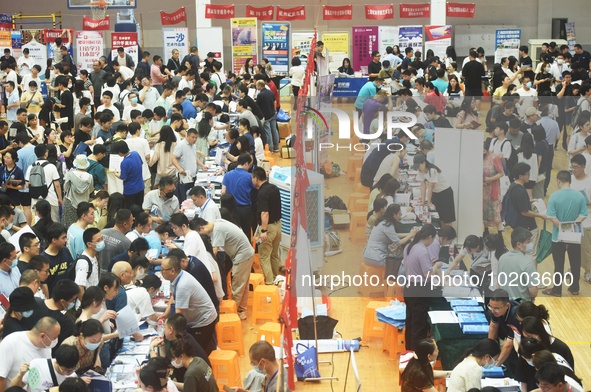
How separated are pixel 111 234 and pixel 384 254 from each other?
2916mm

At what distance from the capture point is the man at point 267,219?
973cm

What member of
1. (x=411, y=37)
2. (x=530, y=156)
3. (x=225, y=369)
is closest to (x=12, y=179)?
(x=225, y=369)

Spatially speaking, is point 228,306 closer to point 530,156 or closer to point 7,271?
point 7,271

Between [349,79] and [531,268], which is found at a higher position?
[349,79]

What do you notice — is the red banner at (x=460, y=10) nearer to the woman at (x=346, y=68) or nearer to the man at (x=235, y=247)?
the woman at (x=346, y=68)

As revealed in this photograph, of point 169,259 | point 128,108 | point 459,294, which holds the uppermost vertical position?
point 128,108

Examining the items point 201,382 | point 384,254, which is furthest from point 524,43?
point 201,382

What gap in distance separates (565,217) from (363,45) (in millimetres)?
14979

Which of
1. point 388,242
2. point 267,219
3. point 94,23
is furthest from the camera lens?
point 94,23

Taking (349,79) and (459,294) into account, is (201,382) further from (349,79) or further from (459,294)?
(349,79)

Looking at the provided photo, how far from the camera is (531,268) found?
834 cm

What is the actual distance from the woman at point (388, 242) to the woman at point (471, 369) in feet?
8.23

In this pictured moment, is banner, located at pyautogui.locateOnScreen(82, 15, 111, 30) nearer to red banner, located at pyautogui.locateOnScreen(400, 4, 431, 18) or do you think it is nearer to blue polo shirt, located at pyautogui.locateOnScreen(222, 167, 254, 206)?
red banner, located at pyautogui.locateOnScreen(400, 4, 431, 18)

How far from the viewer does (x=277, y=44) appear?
22109 millimetres
